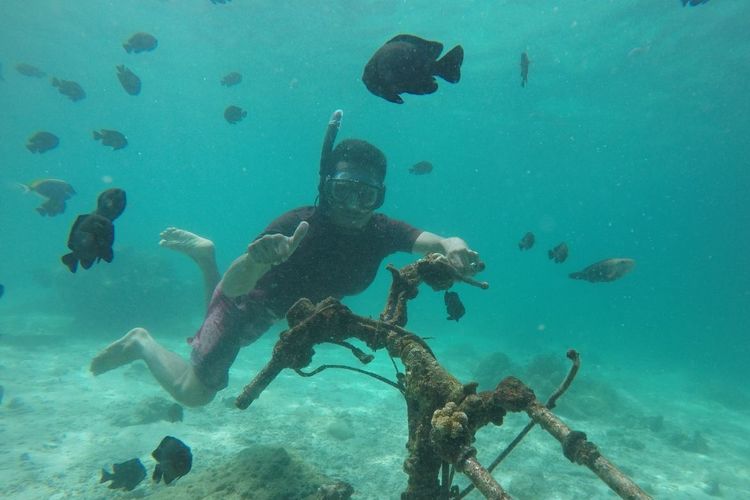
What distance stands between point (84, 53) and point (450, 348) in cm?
4601

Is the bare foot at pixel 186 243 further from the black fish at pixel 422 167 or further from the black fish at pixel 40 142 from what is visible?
the black fish at pixel 422 167

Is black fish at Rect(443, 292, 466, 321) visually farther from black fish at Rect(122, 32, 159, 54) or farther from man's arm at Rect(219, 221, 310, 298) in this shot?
black fish at Rect(122, 32, 159, 54)

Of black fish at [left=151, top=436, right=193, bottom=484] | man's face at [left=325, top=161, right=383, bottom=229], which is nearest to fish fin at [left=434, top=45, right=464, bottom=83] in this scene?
man's face at [left=325, top=161, right=383, bottom=229]

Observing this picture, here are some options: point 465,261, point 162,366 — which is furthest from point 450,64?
point 162,366

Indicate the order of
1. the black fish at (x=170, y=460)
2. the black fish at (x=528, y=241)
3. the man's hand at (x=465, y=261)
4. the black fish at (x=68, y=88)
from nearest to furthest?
the black fish at (x=170, y=460) < the man's hand at (x=465, y=261) < the black fish at (x=528, y=241) < the black fish at (x=68, y=88)

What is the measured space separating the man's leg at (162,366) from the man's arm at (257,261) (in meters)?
2.82

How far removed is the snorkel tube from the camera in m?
4.83

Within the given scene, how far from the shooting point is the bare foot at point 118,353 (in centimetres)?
683

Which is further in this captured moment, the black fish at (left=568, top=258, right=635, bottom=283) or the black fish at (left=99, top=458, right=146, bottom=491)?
the black fish at (left=568, top=258, right=635, bottom=283)

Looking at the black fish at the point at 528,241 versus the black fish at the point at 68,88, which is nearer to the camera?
the black fish at the point at 528,241

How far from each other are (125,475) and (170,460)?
4.43ft

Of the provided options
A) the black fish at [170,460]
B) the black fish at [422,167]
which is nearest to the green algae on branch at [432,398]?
the black fish at [170,460]

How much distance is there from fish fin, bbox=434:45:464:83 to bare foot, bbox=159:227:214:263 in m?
4.84

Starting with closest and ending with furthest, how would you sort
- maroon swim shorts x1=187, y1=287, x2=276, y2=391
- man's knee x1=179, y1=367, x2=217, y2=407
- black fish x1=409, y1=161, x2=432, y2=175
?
maroon swim shorts x1=187, y1=287, x2=276, y2=391, man's knee x1=179, y1=367, x2=217, y2=407, black fish x1=409, y1=161, x2=432, y2=175
